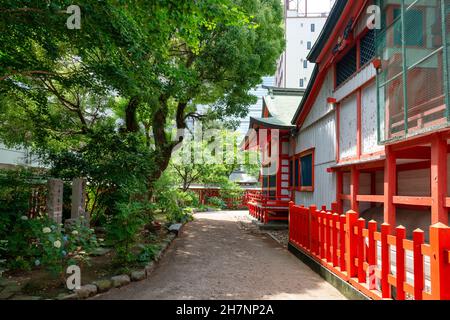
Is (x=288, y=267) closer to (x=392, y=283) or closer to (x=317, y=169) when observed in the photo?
(x=392, y=283)

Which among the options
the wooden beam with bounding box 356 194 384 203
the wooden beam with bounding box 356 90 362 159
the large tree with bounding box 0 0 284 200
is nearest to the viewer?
the large tree with bounding box 0 0 284 200

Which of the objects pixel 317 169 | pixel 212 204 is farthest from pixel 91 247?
pixel 212 204

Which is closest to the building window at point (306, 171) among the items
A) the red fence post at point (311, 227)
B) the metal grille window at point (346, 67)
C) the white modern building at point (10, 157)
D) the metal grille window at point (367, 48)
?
the metal grille window at point (346, 67)

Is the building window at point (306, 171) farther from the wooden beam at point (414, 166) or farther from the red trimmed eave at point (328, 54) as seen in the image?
the wooden beam at point (414, 166)

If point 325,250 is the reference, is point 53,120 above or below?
above

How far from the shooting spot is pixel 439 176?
432 cm

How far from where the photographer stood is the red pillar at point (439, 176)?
14.1 feet

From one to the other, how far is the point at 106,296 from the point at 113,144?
4.65 metres

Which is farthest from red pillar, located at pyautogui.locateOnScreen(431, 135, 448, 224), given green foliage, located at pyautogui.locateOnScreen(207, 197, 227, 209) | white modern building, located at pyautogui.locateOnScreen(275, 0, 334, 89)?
white modern building, located at pyautogui.locateOnScreen(275, 0, 334, 89)

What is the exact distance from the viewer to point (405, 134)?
16.0ft

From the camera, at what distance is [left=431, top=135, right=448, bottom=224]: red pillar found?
14.1 ft

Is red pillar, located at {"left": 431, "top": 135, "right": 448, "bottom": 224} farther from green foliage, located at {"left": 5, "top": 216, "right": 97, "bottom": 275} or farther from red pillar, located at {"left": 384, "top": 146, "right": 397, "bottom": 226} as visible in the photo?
green foliage, located at {"left": 5, "top": 216, "right": 97, "bottom": 275}

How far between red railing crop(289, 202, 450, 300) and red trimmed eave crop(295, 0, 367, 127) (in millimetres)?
4457

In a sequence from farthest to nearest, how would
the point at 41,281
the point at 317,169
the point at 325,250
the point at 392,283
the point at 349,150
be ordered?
1. the point at 317,169
2. the point at 349,150
3. the point at 325,250
4. the point at 41,281
5. the point at 392,283
